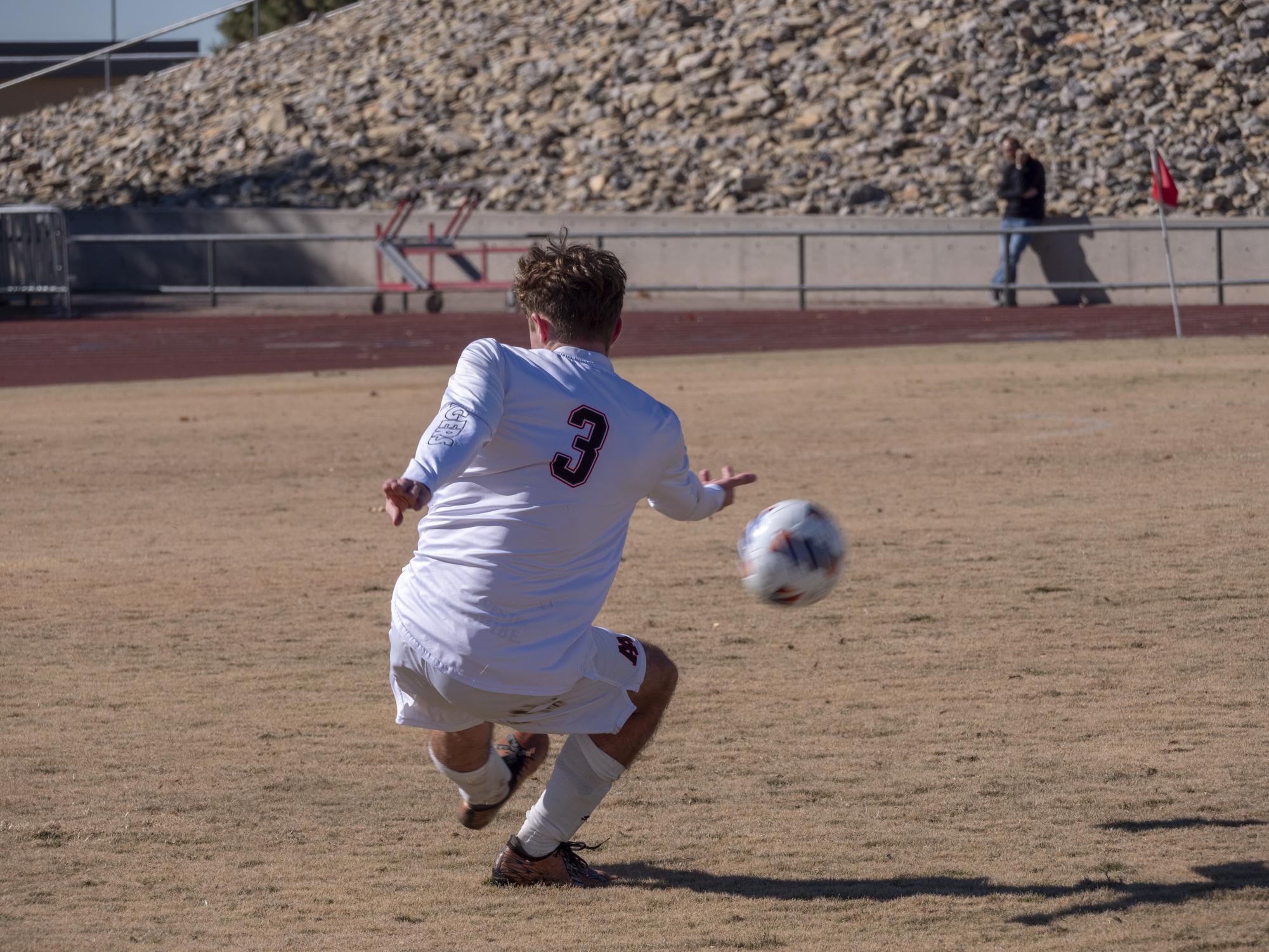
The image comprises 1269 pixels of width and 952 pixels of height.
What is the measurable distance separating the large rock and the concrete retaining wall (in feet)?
5.15

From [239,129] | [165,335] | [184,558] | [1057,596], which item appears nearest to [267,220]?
[239,129]

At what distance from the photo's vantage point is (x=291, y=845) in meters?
5.11

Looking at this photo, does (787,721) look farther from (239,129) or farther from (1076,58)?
(239,129)

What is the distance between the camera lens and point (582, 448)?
452 cm

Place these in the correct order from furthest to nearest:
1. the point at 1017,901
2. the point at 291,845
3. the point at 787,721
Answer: the point at 787,721, the point at 291,845, the point at 1017,901

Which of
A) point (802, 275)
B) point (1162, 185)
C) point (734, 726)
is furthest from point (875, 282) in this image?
point (734, 726)

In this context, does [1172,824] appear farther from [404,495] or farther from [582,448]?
[404,495]

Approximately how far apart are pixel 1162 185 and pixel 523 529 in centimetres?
1881

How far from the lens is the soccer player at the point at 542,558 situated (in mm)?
4465

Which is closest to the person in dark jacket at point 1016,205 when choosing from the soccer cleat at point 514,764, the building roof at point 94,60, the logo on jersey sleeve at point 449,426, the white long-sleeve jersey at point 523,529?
the soccer cleat at point 514,764

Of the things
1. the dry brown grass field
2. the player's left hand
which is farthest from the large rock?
the player's left hand

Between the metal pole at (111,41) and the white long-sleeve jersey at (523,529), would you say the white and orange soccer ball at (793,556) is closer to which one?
the white long-sleeve jersey at (523,529)

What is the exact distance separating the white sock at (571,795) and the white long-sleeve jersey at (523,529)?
274mm

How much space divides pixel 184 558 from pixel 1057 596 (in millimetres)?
4474
